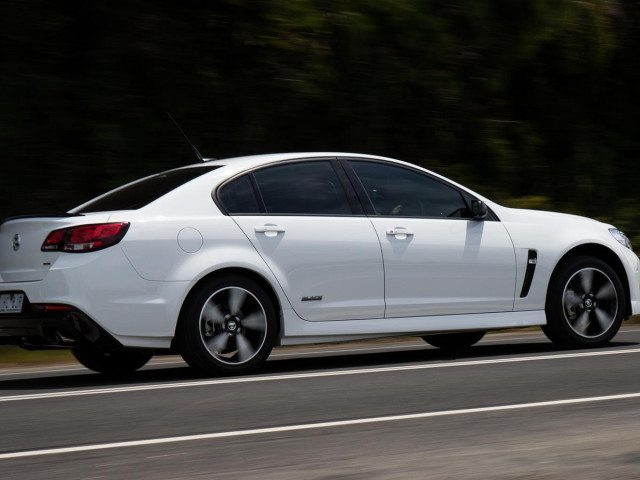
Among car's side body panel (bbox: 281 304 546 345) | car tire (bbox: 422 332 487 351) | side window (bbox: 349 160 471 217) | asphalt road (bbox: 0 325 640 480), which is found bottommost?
car tire (bbox: 422 332 487 351)

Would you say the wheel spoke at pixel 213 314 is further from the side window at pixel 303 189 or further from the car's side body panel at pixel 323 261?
the side window at pixel 303 189

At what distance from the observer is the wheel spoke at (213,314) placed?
7629 millimetres

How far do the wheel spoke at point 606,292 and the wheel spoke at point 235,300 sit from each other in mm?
2948

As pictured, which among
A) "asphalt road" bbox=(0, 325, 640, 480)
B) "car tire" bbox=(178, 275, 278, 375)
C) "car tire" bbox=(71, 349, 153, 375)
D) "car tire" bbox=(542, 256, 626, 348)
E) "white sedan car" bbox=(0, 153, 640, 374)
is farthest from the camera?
"car tire" bbox=(542, 256, 626, 348)

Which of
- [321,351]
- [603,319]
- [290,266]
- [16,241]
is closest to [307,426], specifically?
[290,266]

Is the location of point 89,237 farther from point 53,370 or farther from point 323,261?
point 53,370

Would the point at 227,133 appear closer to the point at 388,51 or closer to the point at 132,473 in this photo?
the point at 388,51

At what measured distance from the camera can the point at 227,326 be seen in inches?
303

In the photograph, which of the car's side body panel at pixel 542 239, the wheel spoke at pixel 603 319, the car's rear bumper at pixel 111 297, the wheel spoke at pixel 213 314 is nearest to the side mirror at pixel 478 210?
the car's side body panel at pixel 542 239

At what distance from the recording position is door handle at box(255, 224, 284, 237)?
785 centimetres

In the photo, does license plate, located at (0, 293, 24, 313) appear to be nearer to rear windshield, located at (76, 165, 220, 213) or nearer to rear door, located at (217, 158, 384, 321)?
rear windshield, located at (76, 165, 220, 213)

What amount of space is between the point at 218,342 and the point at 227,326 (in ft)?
0.39

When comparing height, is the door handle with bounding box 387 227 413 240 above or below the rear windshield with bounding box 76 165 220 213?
below

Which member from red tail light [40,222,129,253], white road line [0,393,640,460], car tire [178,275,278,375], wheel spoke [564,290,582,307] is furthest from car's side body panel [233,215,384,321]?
white road line [0,393,640,460]
